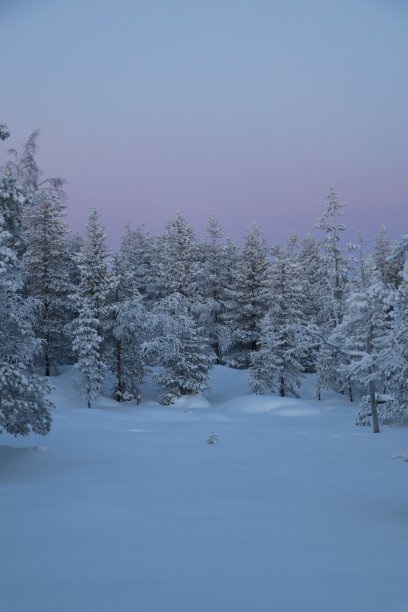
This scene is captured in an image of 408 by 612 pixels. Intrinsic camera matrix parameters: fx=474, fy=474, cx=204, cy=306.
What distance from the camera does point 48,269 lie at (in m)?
34.1

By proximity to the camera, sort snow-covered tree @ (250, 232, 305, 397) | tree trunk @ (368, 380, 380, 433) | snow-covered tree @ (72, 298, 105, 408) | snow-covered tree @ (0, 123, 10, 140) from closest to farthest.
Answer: snow-covered tree @ (0, 123, 10, 140), tree trunk @ (368, 380, 380, 433), snow-covered tree @ (72, 298, 105, 408), snow-covered tree @ (250, 232, 305, 397)

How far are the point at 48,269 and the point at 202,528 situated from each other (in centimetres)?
3017

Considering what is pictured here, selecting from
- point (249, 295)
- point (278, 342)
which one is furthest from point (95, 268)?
point (249, 295)

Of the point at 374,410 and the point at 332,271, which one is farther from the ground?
the point at 332,271

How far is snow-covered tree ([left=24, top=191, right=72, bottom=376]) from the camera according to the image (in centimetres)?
3381

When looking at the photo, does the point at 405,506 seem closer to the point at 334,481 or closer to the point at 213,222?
the point at 334,481

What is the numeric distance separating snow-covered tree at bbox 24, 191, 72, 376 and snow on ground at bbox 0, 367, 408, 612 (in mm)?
19253

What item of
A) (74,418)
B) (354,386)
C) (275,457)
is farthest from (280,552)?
(354,386)

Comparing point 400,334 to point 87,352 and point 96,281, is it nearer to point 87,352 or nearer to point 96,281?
point 87,352

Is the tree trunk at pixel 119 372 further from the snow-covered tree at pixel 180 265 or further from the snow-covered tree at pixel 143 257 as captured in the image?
the snow-covered tree at pixel 143 257

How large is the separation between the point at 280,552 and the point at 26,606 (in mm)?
2861

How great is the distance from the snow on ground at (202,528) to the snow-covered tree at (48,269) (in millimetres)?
19253

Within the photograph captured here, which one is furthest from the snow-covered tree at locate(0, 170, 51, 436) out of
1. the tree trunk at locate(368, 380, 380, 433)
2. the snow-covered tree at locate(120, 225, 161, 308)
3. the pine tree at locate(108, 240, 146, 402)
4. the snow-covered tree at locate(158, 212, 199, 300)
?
the snow-covered tree at locate(120, 225, 161, 308)

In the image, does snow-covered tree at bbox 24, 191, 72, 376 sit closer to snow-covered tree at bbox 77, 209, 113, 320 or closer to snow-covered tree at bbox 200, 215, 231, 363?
snow-covered tree at bbox 77, 209, 113, 320
